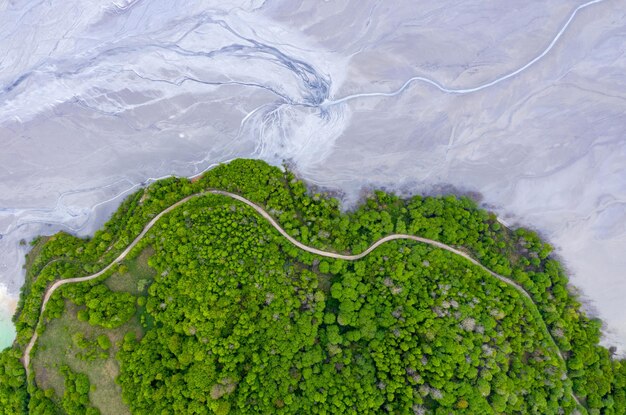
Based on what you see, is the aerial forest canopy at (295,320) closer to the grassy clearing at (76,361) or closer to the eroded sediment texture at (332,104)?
the grassy clearing at (76,361)

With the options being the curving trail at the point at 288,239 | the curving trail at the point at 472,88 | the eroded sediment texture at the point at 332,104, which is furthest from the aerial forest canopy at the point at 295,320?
the curving trail at the point at 472,88

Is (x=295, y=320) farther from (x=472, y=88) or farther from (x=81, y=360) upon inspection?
(x=472, y=88)

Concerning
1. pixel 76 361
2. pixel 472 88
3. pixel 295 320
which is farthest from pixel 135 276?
pixel 472 88

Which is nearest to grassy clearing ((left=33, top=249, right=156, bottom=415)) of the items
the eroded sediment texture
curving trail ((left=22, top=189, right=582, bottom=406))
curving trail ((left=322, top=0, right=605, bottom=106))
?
curving trail ((left=22, top=189, right=582, bottom=406))

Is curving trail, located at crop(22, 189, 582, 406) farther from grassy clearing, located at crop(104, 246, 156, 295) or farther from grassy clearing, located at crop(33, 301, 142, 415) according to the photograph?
grassy clearing, located at crop(33, 301, 142, 415)

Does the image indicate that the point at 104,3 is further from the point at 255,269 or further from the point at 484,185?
the point at 484,185

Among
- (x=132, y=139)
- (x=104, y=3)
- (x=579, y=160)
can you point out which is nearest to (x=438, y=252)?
(x=579, y=160)

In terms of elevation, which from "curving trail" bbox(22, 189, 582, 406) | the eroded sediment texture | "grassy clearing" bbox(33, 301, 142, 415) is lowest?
"grassy clearing" bbox(33, 301, 142, 415)
